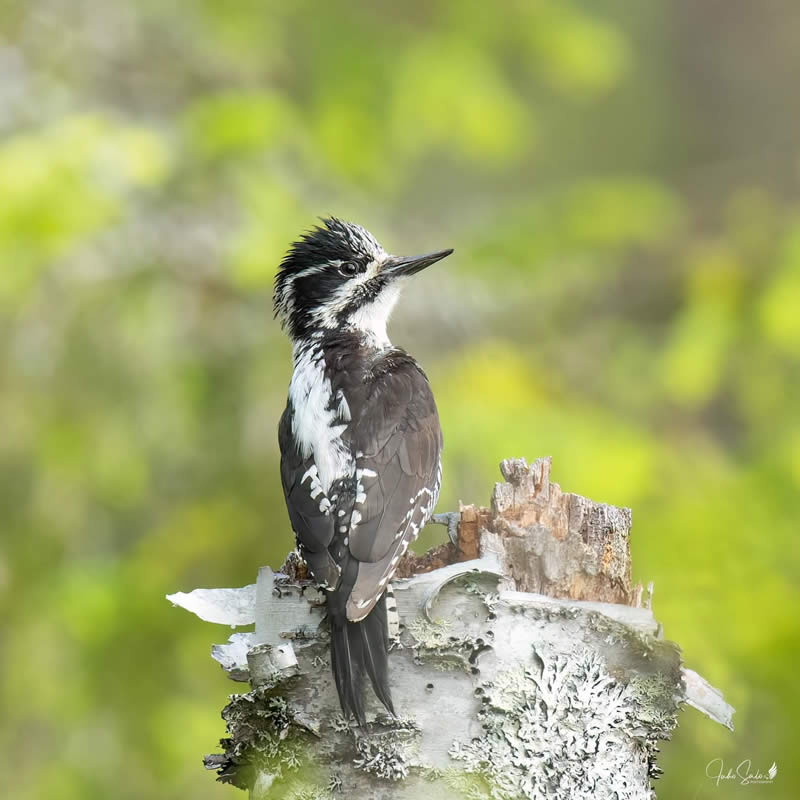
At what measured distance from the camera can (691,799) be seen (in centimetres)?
514

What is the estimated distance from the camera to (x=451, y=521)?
3.85 m

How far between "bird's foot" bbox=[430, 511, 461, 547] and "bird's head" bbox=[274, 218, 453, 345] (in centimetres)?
120

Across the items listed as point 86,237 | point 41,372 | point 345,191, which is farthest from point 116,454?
point 345,191

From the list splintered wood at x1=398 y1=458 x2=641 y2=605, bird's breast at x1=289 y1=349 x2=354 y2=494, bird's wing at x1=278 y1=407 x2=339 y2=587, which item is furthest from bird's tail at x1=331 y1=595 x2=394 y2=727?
bird's breast at x1=289 y1=349 x2=354 y2=494

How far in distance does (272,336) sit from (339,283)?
2.42m

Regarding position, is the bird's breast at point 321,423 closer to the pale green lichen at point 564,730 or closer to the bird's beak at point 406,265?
the bird's beak at point 406,265

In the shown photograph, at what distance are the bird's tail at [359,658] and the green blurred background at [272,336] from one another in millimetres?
2809

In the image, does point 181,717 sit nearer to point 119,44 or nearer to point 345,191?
point 345,191

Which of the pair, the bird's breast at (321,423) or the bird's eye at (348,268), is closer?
Answer: the bird's breast at (321,423)

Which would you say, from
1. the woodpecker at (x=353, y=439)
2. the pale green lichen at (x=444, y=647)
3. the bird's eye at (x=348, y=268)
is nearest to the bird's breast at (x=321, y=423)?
the woodpecker at (x=353, y=439)

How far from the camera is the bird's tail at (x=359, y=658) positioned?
307 centimetres

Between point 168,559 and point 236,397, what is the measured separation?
1.16 meters

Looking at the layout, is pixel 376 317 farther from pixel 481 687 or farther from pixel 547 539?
pixel 481 687

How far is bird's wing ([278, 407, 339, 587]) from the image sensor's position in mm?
3596
